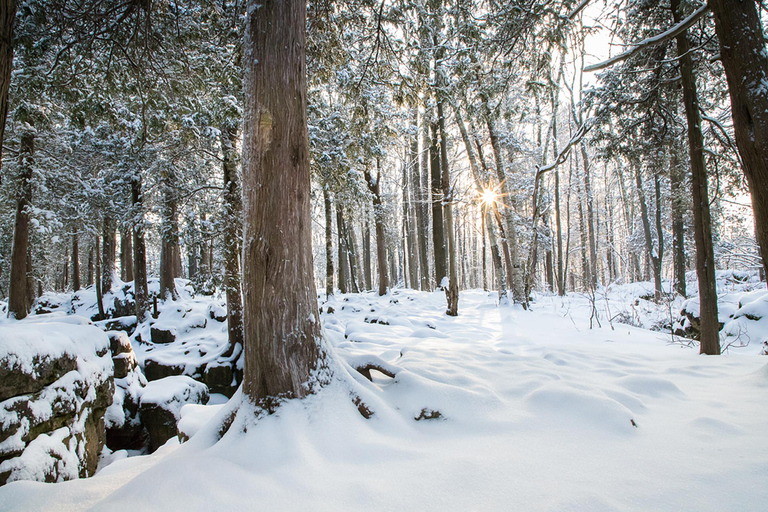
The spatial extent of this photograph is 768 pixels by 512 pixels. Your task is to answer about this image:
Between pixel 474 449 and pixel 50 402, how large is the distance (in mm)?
4292

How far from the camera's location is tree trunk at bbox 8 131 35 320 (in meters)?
10.4

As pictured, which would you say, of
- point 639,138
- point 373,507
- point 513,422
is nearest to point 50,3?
point 373,507

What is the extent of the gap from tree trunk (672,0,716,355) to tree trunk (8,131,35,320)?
55.2ft

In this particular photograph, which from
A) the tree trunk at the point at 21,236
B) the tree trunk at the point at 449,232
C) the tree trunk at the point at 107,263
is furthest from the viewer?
the tree trunk at the point at 107,263

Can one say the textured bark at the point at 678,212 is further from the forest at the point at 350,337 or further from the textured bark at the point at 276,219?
the textured bark at the point at 276,219

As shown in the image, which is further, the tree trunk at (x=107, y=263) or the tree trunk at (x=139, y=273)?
the tree trunk at (x=107, y=263)

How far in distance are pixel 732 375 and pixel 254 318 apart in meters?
4.68

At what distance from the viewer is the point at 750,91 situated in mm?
3068

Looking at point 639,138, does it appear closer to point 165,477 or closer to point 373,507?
point 373,507

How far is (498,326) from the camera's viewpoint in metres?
7.55

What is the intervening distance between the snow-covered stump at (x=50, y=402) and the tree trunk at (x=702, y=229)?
25.1 feet

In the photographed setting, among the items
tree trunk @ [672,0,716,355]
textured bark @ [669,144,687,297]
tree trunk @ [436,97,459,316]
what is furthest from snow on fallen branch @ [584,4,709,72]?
tree trunk @ [436,97,459,316]

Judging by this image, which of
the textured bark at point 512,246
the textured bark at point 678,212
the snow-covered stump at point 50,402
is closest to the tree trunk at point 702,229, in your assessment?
the textured bark at point 678,212

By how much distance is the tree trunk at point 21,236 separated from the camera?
34.2ft
